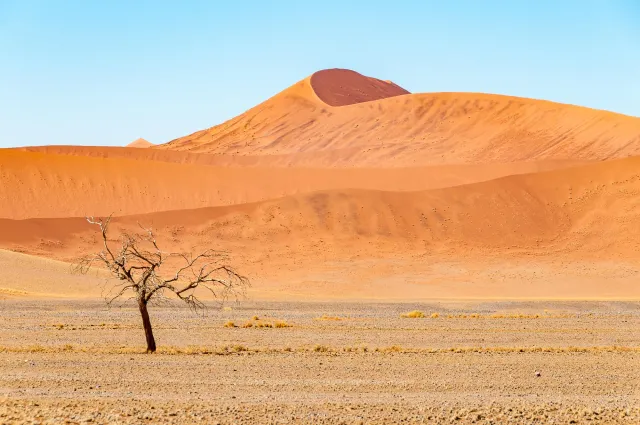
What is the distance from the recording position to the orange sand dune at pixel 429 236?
59.2 meters

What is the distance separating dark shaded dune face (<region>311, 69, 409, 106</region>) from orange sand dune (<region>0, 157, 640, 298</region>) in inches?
1995

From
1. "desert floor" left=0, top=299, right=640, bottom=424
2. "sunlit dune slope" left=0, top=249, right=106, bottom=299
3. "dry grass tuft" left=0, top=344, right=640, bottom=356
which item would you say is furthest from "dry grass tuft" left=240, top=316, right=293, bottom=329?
"sunlit dune slope" left=0, top=249, right=106, bottom=299

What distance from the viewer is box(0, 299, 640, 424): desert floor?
14820 mm

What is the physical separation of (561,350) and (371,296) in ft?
96.0

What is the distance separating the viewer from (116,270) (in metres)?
22.8

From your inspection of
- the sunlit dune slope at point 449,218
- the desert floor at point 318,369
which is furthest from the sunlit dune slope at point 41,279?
the sunlit dune slope at point 449,218

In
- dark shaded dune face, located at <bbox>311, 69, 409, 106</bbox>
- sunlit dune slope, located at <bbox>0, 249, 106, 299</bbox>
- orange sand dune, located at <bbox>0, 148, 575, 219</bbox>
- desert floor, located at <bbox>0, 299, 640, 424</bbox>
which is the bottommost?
desert floor, located at <bbox>0, 299, 640, 424</bbox>

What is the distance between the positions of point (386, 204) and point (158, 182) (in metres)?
22.1

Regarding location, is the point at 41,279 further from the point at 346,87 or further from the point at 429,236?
the point at 346,87

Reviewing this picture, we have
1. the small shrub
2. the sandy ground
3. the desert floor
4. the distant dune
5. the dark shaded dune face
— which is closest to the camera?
the desert floor

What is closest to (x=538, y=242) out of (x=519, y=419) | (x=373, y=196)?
(x=373, y=196)

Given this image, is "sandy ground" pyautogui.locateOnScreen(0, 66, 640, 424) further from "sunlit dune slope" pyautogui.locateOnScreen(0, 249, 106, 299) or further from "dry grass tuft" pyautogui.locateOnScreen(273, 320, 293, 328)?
"sunlit dune slope" pyautogui.locateOnScreen(0, 249, 106, 299)

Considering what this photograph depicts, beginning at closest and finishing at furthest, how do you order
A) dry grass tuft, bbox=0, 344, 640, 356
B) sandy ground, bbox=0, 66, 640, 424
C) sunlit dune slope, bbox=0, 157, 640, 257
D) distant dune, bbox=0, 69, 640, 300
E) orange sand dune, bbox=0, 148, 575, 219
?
sandy ground, bbox=0, 66, 640, 424 < dry grass tuft, bbox=0, 344, 640, 356 < distant dune, bbox=0, 69, 640, 300 < sunlit dune slope, bbox=0, 157, 640, 257 < orange sand dune, bbox=0, 148, 575, 219

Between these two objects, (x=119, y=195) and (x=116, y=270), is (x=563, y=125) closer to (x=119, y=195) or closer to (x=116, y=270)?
(x=119, y=195)
